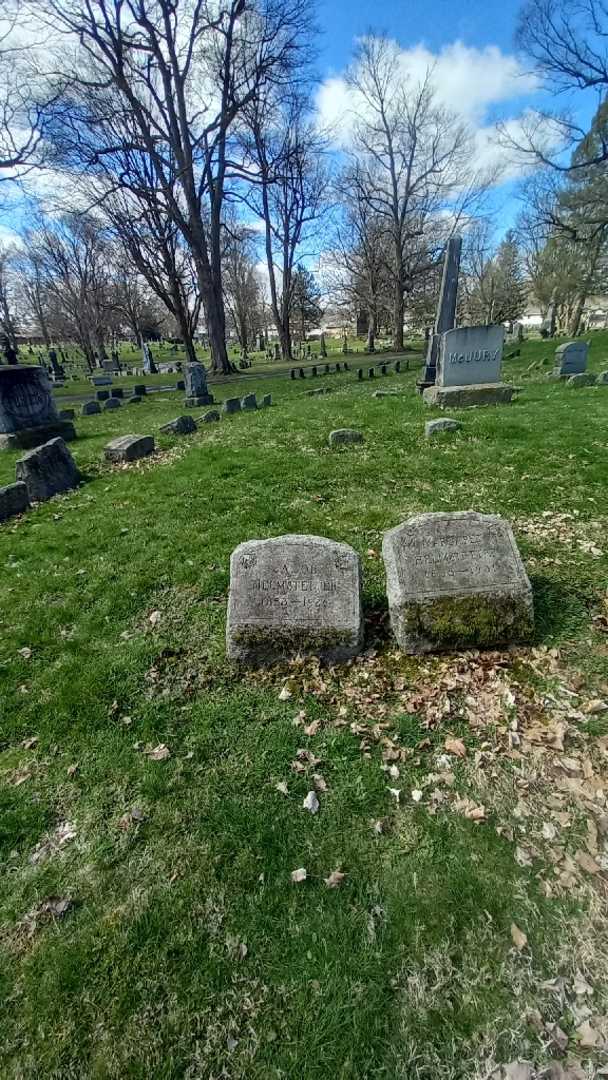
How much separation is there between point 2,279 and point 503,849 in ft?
216

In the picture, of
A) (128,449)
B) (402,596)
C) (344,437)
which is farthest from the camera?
(128,449)

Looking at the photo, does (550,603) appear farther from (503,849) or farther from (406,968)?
(406,968)

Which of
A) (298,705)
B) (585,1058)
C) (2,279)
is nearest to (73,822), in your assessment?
(298,705)

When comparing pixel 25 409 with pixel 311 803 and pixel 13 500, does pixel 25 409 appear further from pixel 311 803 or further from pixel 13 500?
pixel 311 803

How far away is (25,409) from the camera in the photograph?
12.2m

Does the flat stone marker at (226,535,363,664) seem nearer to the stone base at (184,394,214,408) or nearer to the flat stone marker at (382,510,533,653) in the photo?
the flat stone marker at (382,510,533,653)

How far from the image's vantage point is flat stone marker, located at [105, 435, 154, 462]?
9.93m

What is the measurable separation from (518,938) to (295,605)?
2.32m

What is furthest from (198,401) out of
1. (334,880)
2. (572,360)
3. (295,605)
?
(334,880)

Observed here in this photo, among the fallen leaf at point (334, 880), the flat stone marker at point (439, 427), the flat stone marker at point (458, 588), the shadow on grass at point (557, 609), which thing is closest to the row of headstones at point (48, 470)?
the flat stone marker at point (439, 427)

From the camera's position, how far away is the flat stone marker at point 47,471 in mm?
7996

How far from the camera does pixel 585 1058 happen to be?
5.82ft

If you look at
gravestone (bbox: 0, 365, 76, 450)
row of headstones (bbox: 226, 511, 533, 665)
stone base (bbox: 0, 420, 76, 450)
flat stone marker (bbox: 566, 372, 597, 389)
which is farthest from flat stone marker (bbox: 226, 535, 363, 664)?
flat stone marker (bbox: 566, 372, 597, 389)

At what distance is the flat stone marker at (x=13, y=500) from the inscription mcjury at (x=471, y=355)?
11248mm
